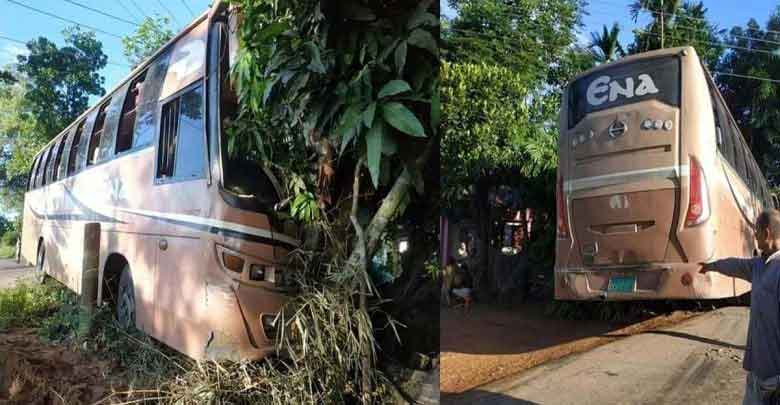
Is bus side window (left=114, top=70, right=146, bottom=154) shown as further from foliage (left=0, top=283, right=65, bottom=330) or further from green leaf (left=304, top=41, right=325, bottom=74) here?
green leaf (left=304, top=41, right=325, bottom=74)

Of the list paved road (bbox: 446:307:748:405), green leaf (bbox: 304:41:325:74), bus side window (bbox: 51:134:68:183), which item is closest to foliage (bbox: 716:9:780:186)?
paved road (bbox: 446:307:748:405)

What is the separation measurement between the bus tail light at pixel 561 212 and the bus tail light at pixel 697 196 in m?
0.20

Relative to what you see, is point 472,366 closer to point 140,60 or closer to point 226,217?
point 226,217

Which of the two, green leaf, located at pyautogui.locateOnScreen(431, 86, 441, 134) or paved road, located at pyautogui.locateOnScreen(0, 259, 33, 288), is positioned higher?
green leaf, located at pyautogui.locateOnScreen(431, 86, 441, 134)

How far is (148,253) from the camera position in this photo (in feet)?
5.15

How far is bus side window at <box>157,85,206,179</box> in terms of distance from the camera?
149 centimetres

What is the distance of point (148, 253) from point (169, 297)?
146 mm

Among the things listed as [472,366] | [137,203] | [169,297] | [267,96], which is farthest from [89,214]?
[472,366]

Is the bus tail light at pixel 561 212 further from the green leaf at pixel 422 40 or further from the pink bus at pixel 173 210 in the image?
the pink bus at pixel 173 210

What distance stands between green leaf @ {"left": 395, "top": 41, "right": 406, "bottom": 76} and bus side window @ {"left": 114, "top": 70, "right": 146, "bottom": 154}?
82 cm

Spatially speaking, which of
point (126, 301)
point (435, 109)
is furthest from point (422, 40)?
point (126, 301)

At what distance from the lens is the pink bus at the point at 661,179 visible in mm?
840

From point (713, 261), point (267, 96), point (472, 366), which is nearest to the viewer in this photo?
point (713, 261)

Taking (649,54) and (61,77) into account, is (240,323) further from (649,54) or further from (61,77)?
(649,54)
